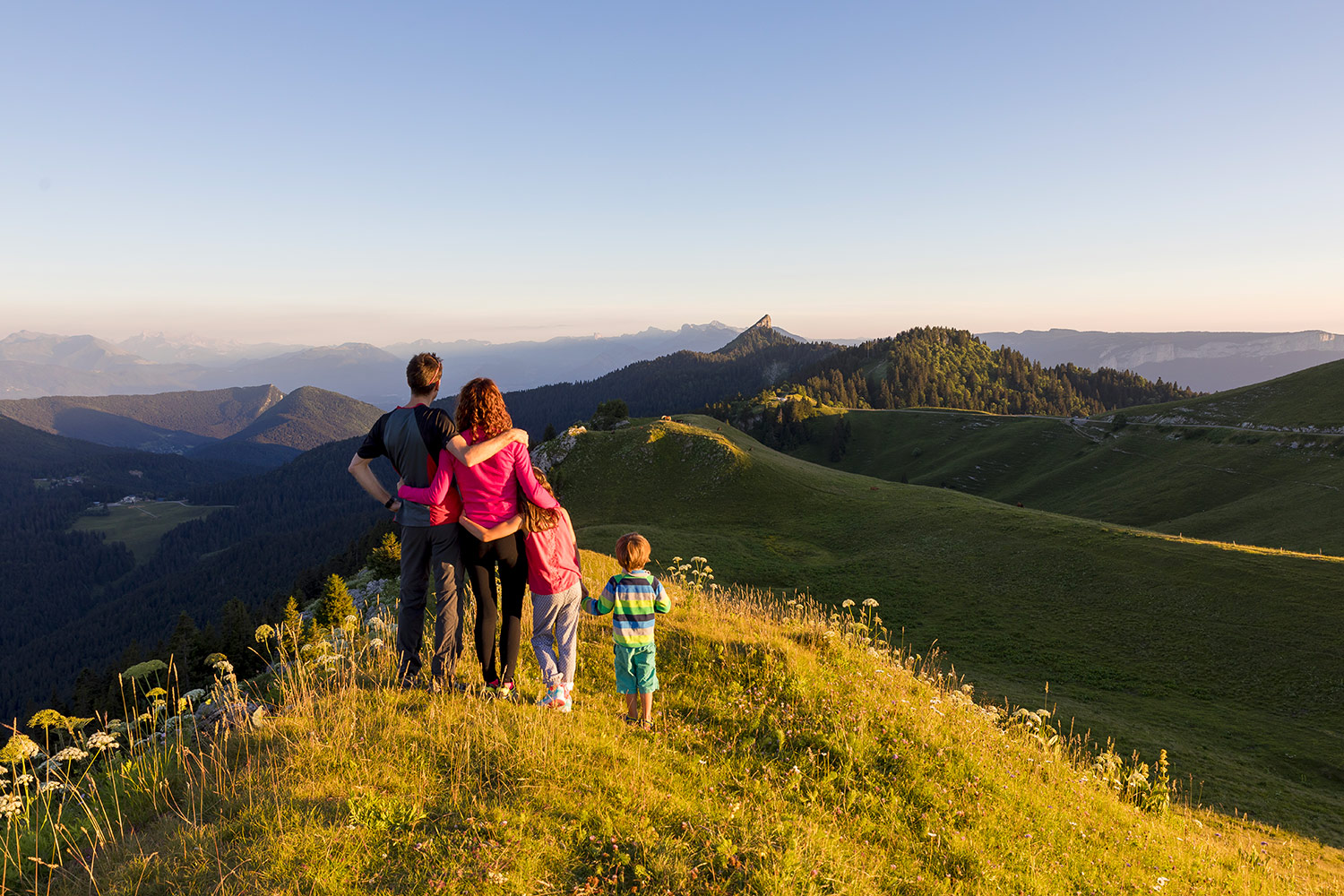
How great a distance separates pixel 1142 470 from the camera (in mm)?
64250

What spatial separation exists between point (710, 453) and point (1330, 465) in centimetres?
5323

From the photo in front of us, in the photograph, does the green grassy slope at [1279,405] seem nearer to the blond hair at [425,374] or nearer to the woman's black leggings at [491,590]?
the woman's black leggings at [491,590]

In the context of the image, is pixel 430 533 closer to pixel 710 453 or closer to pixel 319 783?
pixel 319 783

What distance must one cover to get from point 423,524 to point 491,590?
1.16 m

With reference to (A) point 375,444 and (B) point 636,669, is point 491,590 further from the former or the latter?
(A) point 375,444

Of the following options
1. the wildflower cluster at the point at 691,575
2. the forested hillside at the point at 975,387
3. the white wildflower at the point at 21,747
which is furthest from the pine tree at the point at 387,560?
the forested hillside at the point at 975,387

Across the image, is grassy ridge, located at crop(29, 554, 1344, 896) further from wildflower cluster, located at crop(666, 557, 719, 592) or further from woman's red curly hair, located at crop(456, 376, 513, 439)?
wildflower cluster, located at crop(666, 557, 719, 592)

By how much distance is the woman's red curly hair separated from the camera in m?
6.83

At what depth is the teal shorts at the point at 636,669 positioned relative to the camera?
6.96m

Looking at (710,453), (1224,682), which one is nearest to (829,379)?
(710,453)

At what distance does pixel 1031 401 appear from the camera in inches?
6506

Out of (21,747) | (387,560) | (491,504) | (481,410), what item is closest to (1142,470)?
(387,560)

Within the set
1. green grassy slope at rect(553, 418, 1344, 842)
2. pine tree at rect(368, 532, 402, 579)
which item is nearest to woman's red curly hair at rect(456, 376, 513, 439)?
green grassy slope at rect(553, 418, 1344, 842)

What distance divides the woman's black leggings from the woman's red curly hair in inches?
51.7
